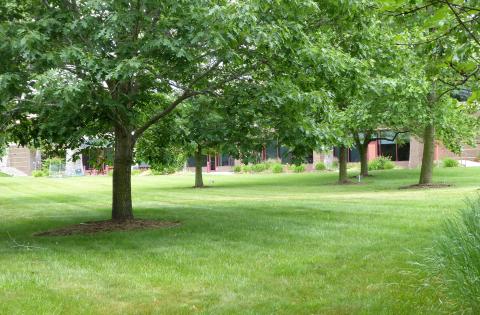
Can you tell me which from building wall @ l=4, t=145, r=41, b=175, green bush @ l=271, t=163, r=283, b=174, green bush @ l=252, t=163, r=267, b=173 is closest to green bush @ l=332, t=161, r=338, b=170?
green bush @ l=271, t=163, r=283, b=174

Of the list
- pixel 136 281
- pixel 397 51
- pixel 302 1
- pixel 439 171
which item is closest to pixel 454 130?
pixel 439 171

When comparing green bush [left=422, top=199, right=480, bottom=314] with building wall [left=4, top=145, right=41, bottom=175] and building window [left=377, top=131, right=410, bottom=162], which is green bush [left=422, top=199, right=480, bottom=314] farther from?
building wall [left=4, top=145, right=41, bottom=175]

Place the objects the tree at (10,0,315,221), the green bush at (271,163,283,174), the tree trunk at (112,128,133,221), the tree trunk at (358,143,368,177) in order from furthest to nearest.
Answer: the green bush at (271,163,283,174), the tree trunk at (358,143,368,177), the tree trunk at (112,128,133,221), the tree at (10,0,315,221)

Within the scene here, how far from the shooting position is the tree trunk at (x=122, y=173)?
41.3 ft

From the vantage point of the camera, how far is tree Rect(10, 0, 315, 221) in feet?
28.9

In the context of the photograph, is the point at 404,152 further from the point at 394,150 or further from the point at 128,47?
the point at 128,47

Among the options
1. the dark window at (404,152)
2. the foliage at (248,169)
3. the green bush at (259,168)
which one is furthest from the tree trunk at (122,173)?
the dark window at (404,152)

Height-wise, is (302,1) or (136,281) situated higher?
(302,1)

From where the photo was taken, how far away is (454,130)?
82.2 ft

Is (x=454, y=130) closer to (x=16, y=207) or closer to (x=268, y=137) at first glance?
(x=268, y=137)

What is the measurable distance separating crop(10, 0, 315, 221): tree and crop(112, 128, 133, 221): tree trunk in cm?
89

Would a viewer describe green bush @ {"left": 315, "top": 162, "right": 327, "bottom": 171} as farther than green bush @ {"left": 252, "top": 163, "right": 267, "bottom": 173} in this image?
No

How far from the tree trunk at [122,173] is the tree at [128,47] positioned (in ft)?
2.91

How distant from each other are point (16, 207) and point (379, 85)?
13192 mm
